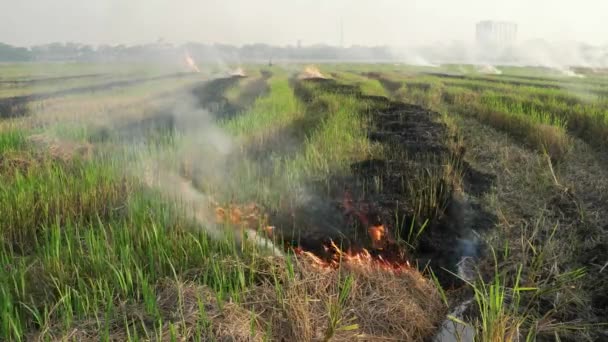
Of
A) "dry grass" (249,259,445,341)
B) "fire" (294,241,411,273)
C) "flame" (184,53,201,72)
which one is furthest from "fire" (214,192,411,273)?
"flame" (184,53,201,72)

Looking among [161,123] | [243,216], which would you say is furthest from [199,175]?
[161,123]

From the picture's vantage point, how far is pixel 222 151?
23.9ft

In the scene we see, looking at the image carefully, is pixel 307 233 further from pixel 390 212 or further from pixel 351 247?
pixel 390 212

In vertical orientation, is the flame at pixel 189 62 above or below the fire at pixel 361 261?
above

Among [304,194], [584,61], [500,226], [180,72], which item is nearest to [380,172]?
[304,194]

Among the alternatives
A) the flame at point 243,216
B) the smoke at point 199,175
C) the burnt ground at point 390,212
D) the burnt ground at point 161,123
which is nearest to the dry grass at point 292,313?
the smoke at point 199,175

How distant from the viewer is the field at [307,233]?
9.25 ft

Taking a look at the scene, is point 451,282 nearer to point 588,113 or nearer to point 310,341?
point 310,341

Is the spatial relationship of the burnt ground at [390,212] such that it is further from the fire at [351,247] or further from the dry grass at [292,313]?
the dry grass at [292,313]

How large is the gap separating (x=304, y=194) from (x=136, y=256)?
224 centimetres

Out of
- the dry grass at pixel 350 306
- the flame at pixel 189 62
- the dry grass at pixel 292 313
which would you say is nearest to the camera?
the dry grass at pixel 292 313

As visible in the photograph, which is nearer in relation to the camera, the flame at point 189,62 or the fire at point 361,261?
the fire at point 361,261

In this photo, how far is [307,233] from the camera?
4441mm

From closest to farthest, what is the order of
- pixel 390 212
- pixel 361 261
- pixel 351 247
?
1. pixel 361 261
2. pixel 351 247
3. pixel 390 212
